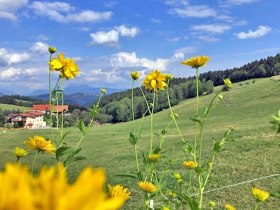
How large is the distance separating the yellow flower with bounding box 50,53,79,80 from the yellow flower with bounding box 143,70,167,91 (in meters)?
0.66

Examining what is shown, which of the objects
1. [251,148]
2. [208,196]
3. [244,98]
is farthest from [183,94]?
[208,196]

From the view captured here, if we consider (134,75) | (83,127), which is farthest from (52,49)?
(134,75)

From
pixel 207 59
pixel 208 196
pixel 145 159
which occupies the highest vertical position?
pixel 207 59

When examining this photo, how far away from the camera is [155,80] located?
8.59ft

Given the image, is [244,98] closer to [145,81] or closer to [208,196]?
[208,196]

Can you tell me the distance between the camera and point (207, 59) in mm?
2207

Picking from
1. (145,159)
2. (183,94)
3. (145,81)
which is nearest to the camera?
(145,159)

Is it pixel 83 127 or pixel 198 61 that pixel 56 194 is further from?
pixel 198 61

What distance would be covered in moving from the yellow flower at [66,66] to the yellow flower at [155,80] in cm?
66

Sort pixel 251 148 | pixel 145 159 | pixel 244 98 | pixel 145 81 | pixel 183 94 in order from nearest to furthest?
pixel 145 159 < pixel 145 81 < pixel 251 148 < pixel 244 98 < pixel 183 94

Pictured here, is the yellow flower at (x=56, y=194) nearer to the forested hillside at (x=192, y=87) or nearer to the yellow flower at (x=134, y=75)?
the yellow flower at (x=134, y=75)

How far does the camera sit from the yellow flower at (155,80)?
259cm

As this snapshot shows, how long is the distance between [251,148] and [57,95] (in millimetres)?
10958

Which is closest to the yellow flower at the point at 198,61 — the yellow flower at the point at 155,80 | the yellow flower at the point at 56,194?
the yellow flower at the point at 155,80
